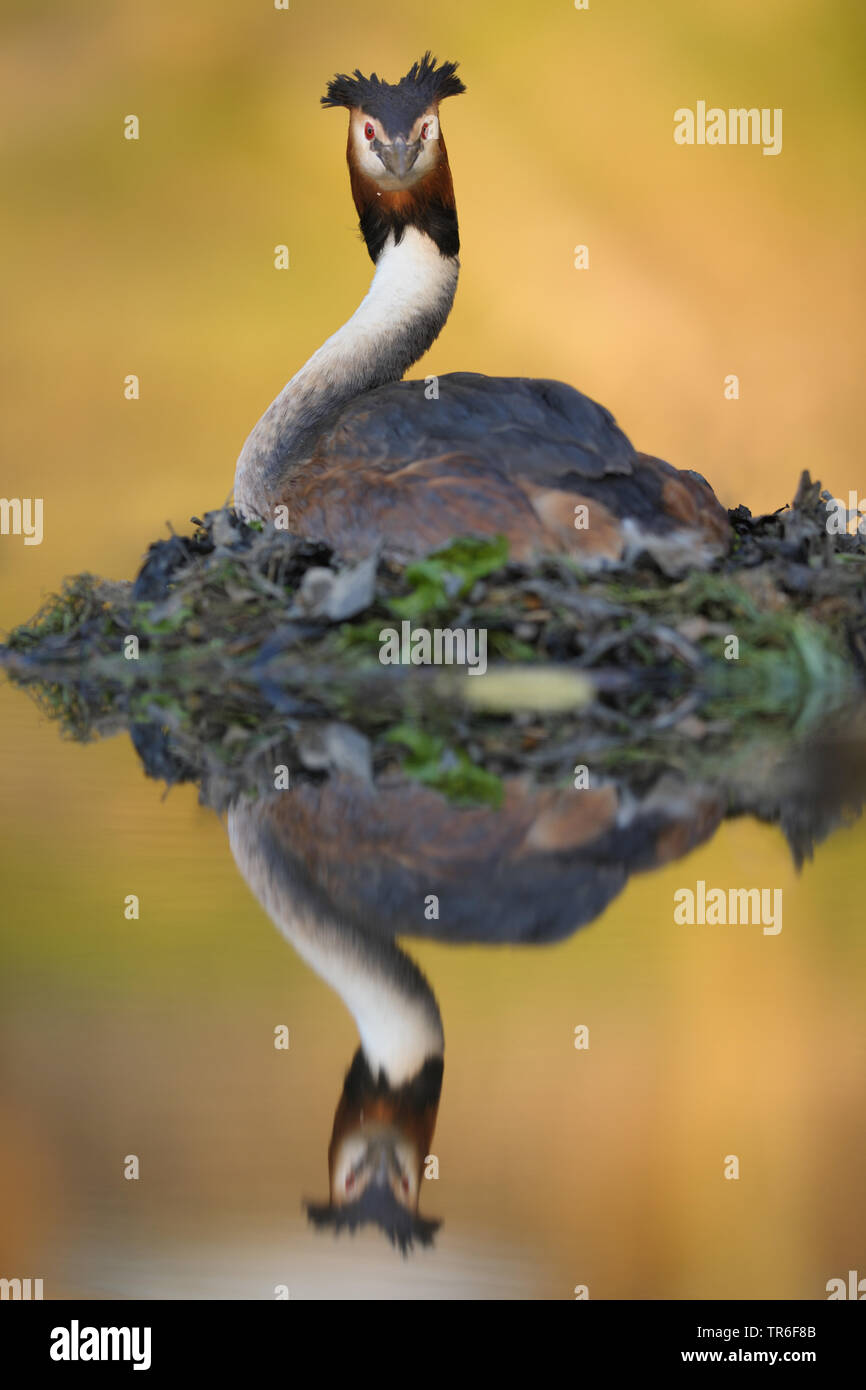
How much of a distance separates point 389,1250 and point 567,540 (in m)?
5.14

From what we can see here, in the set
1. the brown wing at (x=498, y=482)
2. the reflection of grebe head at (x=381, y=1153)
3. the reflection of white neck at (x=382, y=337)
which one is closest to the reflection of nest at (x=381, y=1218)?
the reflection of grebe head at (x=381, y=1153)

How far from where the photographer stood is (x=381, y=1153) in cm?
215

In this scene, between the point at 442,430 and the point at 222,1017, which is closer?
the point at 222,1017

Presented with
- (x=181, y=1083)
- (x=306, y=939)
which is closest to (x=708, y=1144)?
(x=181, y=1083)

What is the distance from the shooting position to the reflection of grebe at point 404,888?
2.19 metres

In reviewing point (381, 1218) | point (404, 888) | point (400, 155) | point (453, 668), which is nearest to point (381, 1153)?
point (381, 1218)

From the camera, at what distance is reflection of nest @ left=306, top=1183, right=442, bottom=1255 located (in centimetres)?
192

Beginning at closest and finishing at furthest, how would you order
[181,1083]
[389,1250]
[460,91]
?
[389,1250], [181,1083], [460,91]

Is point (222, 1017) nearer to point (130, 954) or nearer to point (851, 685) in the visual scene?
point (130, 954)

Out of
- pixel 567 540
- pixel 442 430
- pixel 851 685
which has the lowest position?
pixel 851 685

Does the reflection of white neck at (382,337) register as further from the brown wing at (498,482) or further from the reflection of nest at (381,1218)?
the reflection of nest at (381,1218)

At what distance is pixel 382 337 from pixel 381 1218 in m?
6.74

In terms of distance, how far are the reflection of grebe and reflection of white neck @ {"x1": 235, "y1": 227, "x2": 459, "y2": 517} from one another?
4.04m

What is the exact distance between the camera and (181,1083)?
218 cm
